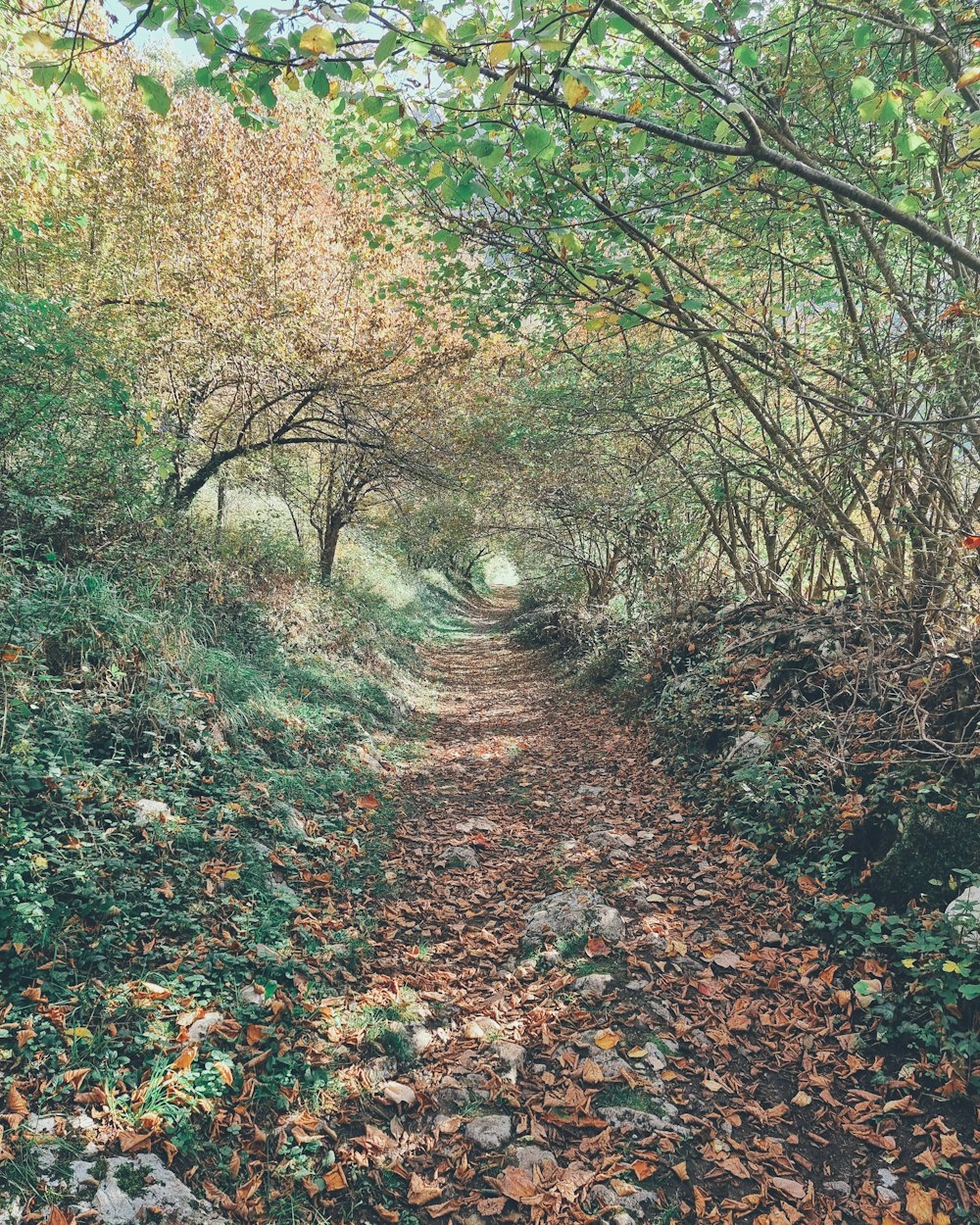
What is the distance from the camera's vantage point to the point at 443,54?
275 centimetres

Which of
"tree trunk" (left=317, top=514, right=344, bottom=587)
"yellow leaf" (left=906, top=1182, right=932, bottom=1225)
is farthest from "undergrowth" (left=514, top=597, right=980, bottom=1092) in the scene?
"tree trunk" (left=317, top=514, right=344, bottom=587)

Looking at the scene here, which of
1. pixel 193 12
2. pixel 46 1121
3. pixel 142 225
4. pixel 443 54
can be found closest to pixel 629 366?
pixel 443 54

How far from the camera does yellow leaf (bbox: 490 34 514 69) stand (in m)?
2.46

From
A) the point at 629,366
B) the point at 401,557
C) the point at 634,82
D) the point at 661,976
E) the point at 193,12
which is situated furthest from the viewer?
the point at 401,557

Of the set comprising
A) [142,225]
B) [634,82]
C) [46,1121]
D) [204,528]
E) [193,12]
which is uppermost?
[142,225]

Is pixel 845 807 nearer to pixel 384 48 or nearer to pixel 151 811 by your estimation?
pixel 151 811

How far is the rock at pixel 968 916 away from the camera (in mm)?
3736

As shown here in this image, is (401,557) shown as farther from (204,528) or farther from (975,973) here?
(975,973)

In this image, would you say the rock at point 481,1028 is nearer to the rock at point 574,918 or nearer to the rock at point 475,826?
the rock at point 574,918

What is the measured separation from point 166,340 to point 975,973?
33.5 feet

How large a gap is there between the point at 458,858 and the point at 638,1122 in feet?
10.2

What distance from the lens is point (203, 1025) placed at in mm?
3543

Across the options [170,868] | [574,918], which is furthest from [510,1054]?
[170,868]

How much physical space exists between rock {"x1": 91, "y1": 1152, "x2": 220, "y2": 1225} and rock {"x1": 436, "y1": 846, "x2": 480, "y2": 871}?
139 inches
